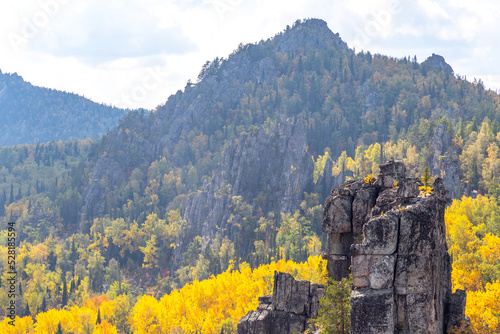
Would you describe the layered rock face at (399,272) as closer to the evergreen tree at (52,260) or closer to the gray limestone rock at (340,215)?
the gray limestone rock at (340,215)

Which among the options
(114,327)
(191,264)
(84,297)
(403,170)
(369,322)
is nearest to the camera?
(369,322)

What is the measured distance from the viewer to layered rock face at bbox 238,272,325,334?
5403cm

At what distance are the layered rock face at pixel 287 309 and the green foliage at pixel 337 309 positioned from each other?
48.5 feet

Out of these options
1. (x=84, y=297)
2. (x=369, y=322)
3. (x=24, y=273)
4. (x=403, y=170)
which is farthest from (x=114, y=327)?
(x=369, y=322)

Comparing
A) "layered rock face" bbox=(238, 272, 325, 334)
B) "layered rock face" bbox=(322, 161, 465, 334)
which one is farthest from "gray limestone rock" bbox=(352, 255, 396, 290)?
"layered rock face" bbox=(238, 272, 325, 334)

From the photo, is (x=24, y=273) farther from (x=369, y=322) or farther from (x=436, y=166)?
(x=369, y=322)

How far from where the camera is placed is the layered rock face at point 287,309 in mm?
54031

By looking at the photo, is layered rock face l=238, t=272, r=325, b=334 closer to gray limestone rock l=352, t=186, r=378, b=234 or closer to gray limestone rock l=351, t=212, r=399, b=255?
gray limestone rock l=352, t=186, r=378, b=234

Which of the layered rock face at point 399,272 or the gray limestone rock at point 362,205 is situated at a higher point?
the gray limestone rock at point 362,205

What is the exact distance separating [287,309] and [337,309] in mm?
17734

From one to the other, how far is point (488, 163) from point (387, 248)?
124 m

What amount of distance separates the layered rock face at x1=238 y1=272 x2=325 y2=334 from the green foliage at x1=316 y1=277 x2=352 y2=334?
1479 cm

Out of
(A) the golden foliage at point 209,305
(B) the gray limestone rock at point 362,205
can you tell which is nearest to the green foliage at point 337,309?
(B) the gray limestone rock at point 362,205

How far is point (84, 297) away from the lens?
156 m
